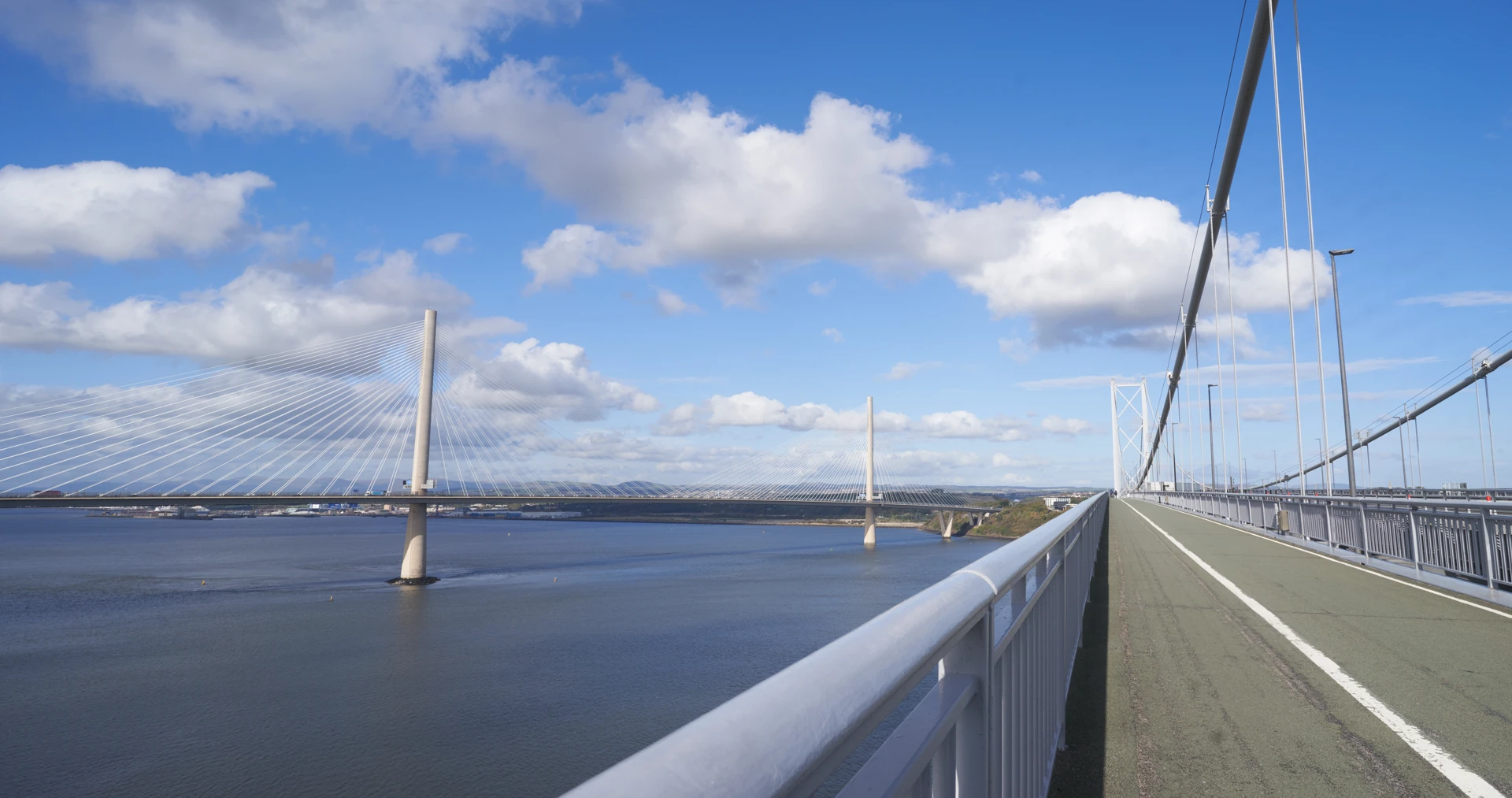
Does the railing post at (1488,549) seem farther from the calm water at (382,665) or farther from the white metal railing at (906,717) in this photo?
the calm water at (382,665)

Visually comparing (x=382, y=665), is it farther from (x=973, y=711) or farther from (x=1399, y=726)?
Answer: (x=973, y=711)

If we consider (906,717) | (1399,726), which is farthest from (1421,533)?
(906,717)

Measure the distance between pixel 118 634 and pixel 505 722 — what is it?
78.7ft

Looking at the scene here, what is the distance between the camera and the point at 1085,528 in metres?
6.98

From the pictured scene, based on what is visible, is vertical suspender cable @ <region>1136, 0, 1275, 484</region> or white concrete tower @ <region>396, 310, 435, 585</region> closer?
vertical suspender cable @ <region>1136, 0, 1275, 484</region>

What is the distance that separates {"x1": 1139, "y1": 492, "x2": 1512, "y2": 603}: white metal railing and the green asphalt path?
0.62 meters

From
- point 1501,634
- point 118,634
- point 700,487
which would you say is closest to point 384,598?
point 118,634

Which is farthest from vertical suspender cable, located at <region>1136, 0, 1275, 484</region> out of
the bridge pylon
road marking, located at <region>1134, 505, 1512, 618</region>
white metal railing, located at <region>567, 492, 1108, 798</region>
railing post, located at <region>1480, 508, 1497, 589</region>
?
the bridge pylon

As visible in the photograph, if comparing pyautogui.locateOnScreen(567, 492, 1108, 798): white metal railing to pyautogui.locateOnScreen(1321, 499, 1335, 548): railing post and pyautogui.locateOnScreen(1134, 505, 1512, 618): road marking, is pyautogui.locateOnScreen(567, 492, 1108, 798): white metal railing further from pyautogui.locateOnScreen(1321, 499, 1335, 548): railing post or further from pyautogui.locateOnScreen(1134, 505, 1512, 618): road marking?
pyautogui.locateOnScreen(1321, 499, 1335, 548): railing post

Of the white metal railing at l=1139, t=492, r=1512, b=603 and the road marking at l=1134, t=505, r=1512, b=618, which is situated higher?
the white metal railing at l=1139, t=492, r=1512, b=603

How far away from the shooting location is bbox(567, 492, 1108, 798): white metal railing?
0.72m

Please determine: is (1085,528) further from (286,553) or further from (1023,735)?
(286,553)

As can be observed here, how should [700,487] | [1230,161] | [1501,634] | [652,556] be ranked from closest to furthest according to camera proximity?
[1501,634], [1230,161], [652,556], [700,487]

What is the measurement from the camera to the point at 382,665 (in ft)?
101
